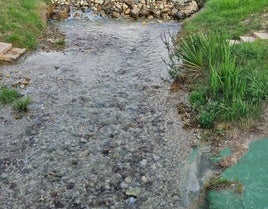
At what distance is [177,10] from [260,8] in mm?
3597

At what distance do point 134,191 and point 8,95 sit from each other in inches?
169

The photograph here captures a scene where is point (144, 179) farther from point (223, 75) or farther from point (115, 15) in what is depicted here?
point (115, 15)

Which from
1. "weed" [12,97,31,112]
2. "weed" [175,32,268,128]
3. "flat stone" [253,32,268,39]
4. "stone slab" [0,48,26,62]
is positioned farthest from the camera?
"flat stone" [253,32,268,39]

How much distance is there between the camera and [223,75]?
8719mm

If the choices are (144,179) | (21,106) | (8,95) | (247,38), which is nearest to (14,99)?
(8,95)

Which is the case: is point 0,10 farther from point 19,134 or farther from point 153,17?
point 19,134

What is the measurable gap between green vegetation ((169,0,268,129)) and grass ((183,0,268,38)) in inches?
28.6

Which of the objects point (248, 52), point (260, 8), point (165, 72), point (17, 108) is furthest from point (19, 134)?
point (260, 8)

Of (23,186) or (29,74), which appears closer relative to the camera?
(23,186)

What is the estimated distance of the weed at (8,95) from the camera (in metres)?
9.34

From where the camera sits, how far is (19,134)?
26.8 feet

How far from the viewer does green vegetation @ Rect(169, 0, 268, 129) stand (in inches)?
327

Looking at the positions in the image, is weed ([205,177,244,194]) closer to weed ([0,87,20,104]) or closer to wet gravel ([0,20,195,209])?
wet gravel ([0,20,195,209])

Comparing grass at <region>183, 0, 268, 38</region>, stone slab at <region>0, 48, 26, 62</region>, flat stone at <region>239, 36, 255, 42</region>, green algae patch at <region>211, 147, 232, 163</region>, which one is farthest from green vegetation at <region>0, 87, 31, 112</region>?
flat stone at <region>239, 36, 255, 42</region>
